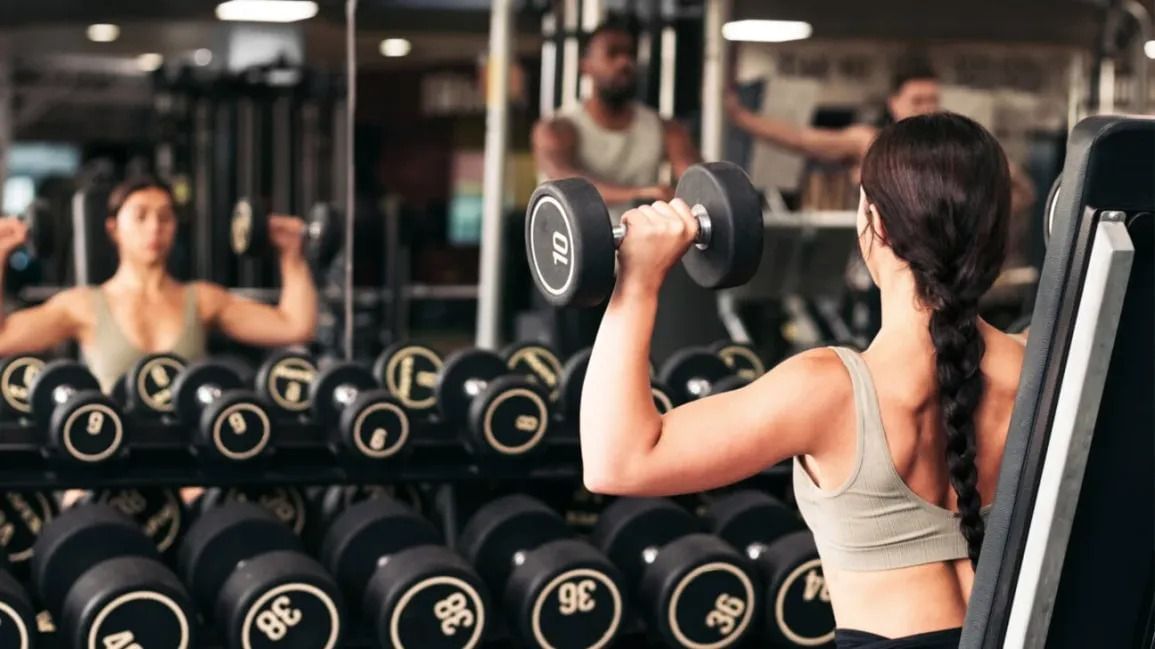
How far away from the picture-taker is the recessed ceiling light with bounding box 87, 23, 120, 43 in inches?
311

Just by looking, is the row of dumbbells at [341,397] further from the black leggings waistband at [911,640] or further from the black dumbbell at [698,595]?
the black leggings waistband at [911,640]

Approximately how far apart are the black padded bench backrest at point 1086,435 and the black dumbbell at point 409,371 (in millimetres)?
1380

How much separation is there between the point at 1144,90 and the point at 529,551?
3873 mm

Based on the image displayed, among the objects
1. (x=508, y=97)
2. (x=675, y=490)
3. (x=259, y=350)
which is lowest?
(x=259, y=350)

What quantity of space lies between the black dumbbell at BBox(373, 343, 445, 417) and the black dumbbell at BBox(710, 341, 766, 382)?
46 cm

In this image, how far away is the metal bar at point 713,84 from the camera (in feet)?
14.8

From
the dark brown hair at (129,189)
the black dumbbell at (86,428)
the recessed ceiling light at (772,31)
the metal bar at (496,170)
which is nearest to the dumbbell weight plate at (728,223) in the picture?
the black dumbbell at (86,428)

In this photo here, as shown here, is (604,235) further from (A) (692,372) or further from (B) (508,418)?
(A) (692,372)

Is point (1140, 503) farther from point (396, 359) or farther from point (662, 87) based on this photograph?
point (662, 87)

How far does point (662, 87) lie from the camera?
4.39 m

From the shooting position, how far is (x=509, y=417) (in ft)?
7.07

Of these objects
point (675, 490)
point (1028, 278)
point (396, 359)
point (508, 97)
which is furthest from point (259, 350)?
point (675, 490)

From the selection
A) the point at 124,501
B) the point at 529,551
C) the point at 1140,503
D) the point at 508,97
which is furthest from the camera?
the point at 508,97

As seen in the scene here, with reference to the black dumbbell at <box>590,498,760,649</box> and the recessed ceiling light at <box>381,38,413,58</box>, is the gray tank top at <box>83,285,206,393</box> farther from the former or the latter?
the recessed ceiling light at <box>381,38,413,58</box>
